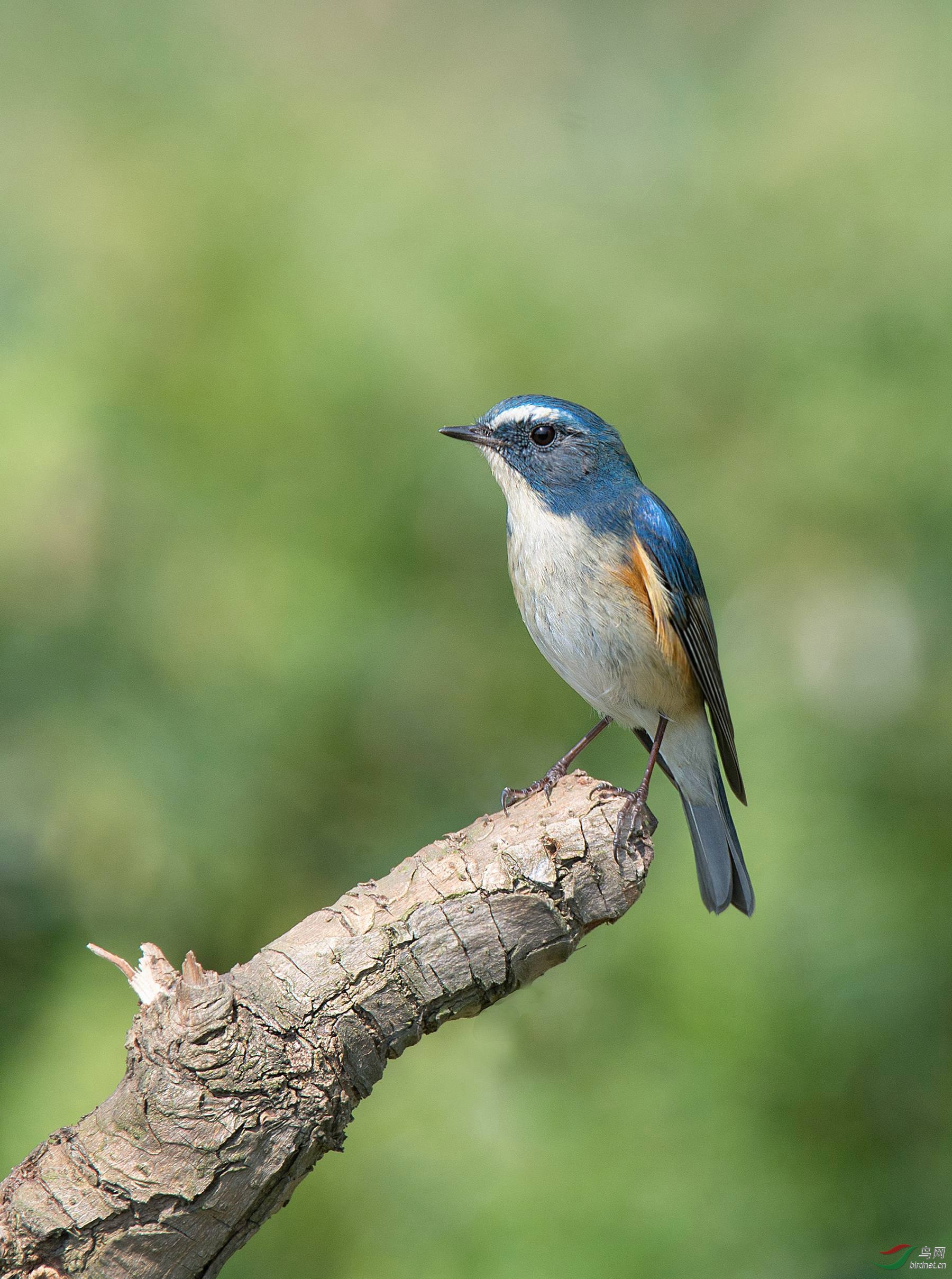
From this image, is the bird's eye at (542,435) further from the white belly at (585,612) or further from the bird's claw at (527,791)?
the bird's claw at (527,791)

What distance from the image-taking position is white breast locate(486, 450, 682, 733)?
11.5 feet

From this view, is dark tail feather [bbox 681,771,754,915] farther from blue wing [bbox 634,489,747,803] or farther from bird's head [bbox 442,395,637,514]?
bird's head [bbox 442,395,637,514]

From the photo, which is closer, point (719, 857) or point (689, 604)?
point (689, 604)

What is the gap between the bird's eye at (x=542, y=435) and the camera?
371cm

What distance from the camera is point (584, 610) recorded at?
350 centimetres

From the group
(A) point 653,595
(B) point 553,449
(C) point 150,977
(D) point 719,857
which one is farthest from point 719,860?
(C) point 150,977

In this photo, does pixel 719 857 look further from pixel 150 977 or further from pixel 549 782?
pixel 150 977

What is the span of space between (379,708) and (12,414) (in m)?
2.07

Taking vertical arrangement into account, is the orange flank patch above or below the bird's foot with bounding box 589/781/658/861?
above

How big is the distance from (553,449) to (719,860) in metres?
1.56

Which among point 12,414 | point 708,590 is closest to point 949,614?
point 708,590

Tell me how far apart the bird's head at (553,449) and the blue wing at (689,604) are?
0.55 feet

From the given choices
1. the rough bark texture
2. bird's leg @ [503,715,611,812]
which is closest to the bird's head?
bird's leg @ [503,715,611,812]

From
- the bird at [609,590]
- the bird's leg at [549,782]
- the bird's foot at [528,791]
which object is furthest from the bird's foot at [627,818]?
the bird at [609,590]
